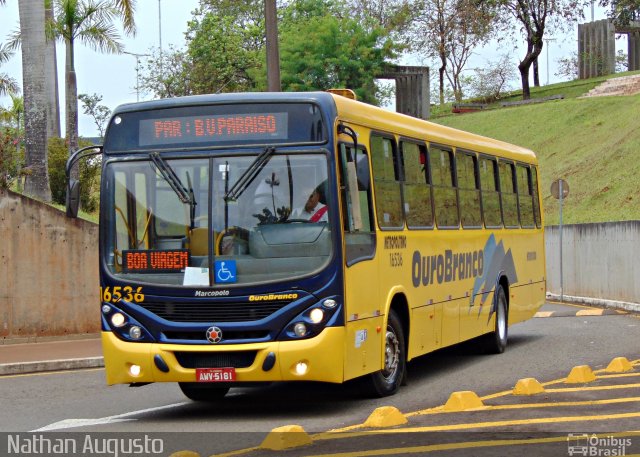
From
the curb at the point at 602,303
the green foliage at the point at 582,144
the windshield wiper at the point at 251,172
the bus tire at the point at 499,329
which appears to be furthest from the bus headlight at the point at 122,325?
the green foliage at the point at 582,144

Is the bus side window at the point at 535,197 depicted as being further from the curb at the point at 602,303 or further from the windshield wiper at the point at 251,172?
the windshield wiper at the point at 251,172

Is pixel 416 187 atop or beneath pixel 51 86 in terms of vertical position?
beneath

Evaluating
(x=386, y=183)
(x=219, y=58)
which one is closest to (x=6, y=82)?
(x=219, y=58)

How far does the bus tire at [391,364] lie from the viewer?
12.9 meters

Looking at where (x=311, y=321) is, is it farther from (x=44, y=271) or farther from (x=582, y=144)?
(x=582, y=144)

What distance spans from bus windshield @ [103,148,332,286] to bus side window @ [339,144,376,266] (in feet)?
0.96

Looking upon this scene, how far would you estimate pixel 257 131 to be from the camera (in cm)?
1193

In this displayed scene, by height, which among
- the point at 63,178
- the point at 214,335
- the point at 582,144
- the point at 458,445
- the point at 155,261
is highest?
the point at 582,144

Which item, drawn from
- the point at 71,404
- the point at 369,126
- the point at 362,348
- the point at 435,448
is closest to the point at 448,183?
the point at 369,126

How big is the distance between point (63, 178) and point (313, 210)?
20.3 meters

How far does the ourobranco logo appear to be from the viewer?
1149 centimetres

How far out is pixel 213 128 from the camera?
474 inches

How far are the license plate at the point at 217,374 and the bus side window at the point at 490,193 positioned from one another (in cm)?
714

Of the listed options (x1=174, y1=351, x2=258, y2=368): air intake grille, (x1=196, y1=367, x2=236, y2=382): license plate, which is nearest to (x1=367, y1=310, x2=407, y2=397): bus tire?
(x1=174, y1=351, x2=258, y2=368): air intake grille
